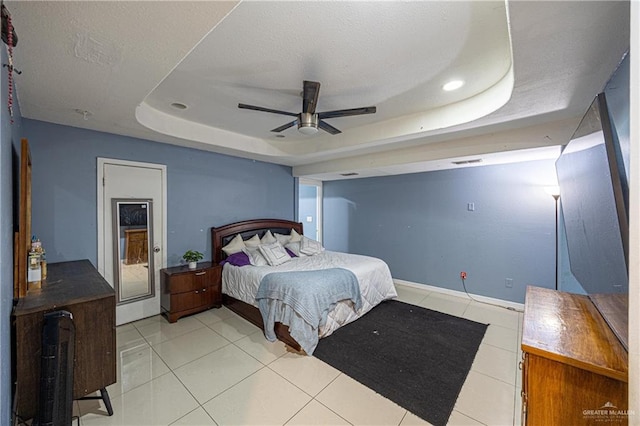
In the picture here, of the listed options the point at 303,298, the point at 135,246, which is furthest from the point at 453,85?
the point at 135,246

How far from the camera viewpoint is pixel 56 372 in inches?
57.3

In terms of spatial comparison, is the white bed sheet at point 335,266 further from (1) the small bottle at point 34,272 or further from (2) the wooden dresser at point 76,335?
(1) the small bottle at point 34,272

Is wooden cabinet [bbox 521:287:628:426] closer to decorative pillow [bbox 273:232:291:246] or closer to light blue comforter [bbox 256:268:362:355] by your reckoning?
light blue comforter [bbox 256:268:362:355]

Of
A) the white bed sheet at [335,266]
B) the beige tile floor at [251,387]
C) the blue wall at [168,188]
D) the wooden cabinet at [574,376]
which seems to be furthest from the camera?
the white bed sheet at [335,266]

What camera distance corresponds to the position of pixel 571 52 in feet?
4.70

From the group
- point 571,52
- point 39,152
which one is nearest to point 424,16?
point 571,52

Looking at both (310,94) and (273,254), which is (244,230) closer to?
(273,254)

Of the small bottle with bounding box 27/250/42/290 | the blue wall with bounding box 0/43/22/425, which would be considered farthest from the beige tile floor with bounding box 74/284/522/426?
the small bottle with bounding box 27/250/42/290

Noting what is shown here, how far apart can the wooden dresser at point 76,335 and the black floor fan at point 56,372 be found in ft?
0.22

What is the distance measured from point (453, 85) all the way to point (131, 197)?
13.3 feet

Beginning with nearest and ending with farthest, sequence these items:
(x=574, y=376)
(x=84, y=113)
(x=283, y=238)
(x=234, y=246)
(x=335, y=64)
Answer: (x=574, y=376) < (x=335, y=64) < (x=84, y=113) < (x=234, y=246) < (x=283, y=238)

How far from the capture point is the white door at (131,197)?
10.2 feet

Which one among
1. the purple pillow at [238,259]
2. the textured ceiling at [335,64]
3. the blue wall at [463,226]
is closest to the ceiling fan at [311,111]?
the textured ceiling at [335,64]

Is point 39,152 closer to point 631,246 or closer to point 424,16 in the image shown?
point 424,16
